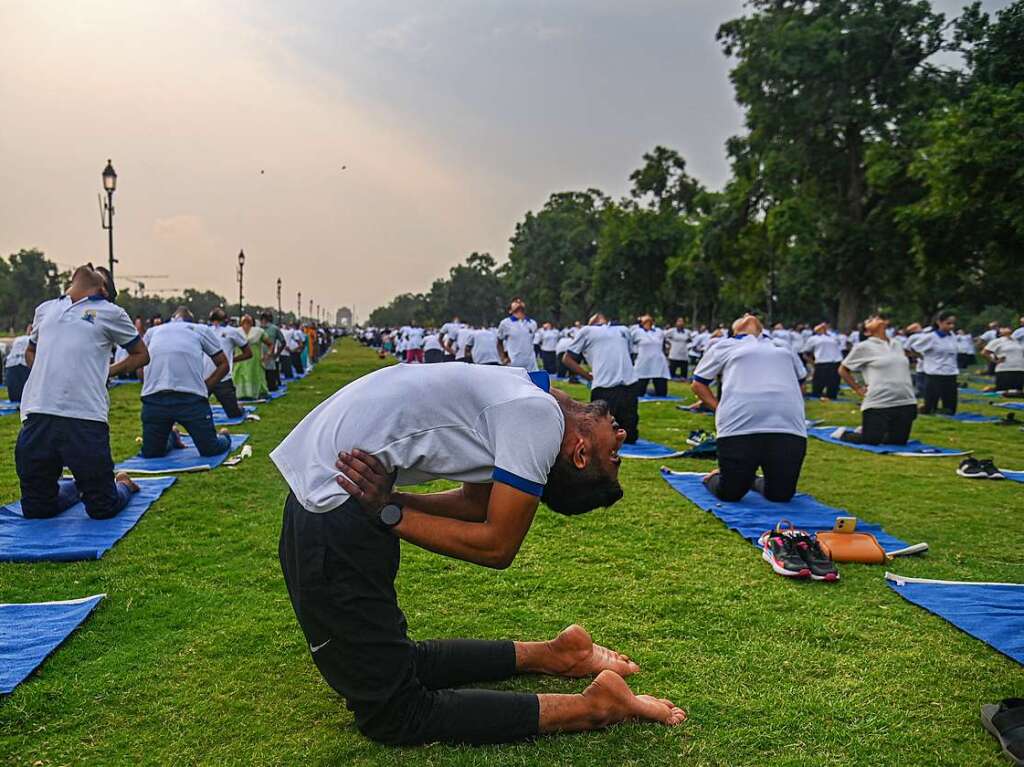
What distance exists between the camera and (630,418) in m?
11.6

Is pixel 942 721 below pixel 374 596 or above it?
below

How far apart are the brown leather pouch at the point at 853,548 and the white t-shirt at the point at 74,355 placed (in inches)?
231

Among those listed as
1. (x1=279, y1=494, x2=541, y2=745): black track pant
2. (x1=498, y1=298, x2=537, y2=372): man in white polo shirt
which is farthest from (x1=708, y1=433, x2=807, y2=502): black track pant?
(x1=498, y1=298, x2=537, y2=372): man in white polo shirt

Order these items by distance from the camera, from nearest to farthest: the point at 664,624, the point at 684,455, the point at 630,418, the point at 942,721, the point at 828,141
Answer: the point at 942,721, the point at 664,624, the point at 684,455, the point at 630,418, the point at 828,141

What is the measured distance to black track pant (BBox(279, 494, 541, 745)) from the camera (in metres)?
2.81

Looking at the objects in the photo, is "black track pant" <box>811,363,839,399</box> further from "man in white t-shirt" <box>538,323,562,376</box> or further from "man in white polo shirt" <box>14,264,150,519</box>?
"man in white polo shirt" <box>14,264,150,519</box>

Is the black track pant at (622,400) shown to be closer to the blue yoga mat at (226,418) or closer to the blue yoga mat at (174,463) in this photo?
the blue yoga mat at (174,463)

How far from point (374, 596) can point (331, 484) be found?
1.53 feet

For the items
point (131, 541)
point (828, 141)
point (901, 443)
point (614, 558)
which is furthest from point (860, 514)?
point (828, 141)

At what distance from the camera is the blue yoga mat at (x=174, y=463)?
9078 millimetres

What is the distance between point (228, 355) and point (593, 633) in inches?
393

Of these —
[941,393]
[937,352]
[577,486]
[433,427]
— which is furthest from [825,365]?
[433,427]

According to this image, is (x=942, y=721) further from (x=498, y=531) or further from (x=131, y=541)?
(x=131, y=541)

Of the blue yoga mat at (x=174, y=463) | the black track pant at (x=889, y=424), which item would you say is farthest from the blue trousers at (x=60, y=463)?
the black track pant at (x=889, y=424)
